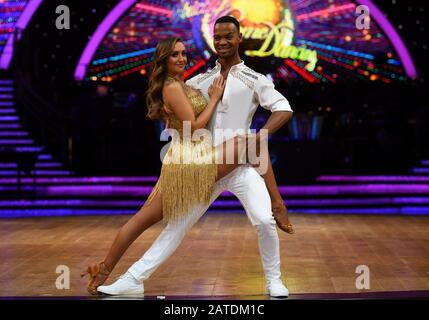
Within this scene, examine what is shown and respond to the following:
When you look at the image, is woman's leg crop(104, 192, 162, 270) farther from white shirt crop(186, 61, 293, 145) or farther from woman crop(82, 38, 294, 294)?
white shirt crop(186, 61, 293, 145)

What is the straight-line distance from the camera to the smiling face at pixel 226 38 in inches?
188

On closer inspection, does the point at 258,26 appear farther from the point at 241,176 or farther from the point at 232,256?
the point at 241,176

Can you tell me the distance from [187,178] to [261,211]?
1.47 feet

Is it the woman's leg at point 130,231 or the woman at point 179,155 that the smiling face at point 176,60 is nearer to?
the woman at point 179,155

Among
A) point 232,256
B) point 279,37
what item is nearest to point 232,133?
point 232,256

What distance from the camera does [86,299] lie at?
4.54 meters

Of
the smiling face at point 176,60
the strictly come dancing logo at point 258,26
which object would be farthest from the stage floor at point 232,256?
the strictly come dancing logo at point 258,26

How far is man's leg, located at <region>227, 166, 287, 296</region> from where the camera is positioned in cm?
471

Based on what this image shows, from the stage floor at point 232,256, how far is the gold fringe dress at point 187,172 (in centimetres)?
49

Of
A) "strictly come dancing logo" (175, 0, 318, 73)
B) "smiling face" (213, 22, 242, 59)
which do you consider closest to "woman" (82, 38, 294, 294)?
"smiling face" (213, 22, 242, 59)

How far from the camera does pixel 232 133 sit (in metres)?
4.85

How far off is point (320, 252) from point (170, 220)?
284 centimetres

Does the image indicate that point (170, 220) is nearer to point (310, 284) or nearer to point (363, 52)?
point (310, 284)

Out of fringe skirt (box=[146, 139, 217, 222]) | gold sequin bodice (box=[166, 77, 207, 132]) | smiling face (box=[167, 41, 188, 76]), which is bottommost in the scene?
fringe skirt (box=[146, 139, 217, 222])
